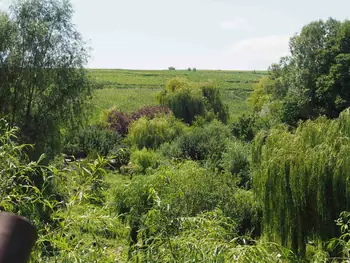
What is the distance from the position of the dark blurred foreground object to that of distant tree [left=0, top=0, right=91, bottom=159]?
635 inches

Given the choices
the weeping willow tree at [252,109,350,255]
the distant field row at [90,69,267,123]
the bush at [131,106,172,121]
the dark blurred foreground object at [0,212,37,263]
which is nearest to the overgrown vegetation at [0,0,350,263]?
the weeping willow tree at [252,109,350,255]

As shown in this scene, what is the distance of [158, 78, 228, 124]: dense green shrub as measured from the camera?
1174 inches

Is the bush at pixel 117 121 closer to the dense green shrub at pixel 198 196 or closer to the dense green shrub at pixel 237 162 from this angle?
the dense green shrub at pixel 237 162

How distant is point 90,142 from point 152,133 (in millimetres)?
4194

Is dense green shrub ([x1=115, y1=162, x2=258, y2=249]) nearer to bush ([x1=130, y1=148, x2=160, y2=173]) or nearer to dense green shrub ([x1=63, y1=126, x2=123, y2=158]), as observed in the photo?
bush ([x1=130, y1=148, x2=160, y2=173])

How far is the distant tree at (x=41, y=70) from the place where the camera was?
57.9 feet

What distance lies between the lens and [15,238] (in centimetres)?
188

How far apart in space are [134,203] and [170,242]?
762 cm

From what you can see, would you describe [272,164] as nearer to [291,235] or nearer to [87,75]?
[291,235]

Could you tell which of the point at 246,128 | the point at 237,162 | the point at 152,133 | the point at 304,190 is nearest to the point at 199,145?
the point at 152,133

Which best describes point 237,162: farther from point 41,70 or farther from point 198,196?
point 41,70

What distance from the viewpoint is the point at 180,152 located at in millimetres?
21766

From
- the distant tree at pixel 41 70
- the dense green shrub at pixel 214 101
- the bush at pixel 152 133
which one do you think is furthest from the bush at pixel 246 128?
the distant tree at pixel 41 70

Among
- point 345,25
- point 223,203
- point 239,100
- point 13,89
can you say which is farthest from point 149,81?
point 223,203
